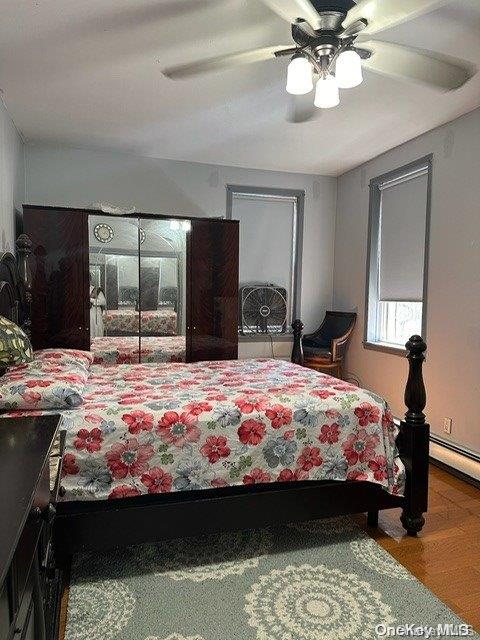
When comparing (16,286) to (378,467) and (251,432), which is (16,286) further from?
(378,467)

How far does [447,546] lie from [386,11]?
94.0 inches

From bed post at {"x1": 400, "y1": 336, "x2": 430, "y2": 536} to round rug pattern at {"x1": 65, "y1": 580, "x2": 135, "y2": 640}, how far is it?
1.40 m

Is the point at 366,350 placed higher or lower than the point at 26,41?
lower

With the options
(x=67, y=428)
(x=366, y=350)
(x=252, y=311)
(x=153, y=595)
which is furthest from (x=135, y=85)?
(x=366, y=350)

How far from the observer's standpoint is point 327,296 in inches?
190

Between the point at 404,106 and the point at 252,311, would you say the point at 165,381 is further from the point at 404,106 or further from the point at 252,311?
the point at 404,106

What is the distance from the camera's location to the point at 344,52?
5.74 ft

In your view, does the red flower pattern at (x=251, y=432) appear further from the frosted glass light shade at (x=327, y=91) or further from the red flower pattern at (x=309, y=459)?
the frosted glass light shade at (x=327, y=91)

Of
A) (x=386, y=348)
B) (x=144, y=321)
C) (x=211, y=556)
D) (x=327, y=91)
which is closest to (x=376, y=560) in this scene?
(x=211, y=556)

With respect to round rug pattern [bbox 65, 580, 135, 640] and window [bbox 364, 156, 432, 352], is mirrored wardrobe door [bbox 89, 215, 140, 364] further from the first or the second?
window [bbox 364, 156, 432, 352]

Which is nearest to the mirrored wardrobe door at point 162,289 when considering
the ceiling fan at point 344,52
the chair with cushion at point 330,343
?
the chair with cushion at point 330,343

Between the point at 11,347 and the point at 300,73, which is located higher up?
the point at 300,73

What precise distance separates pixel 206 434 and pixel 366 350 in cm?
278

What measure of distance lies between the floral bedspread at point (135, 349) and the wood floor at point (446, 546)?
A: 215cm
